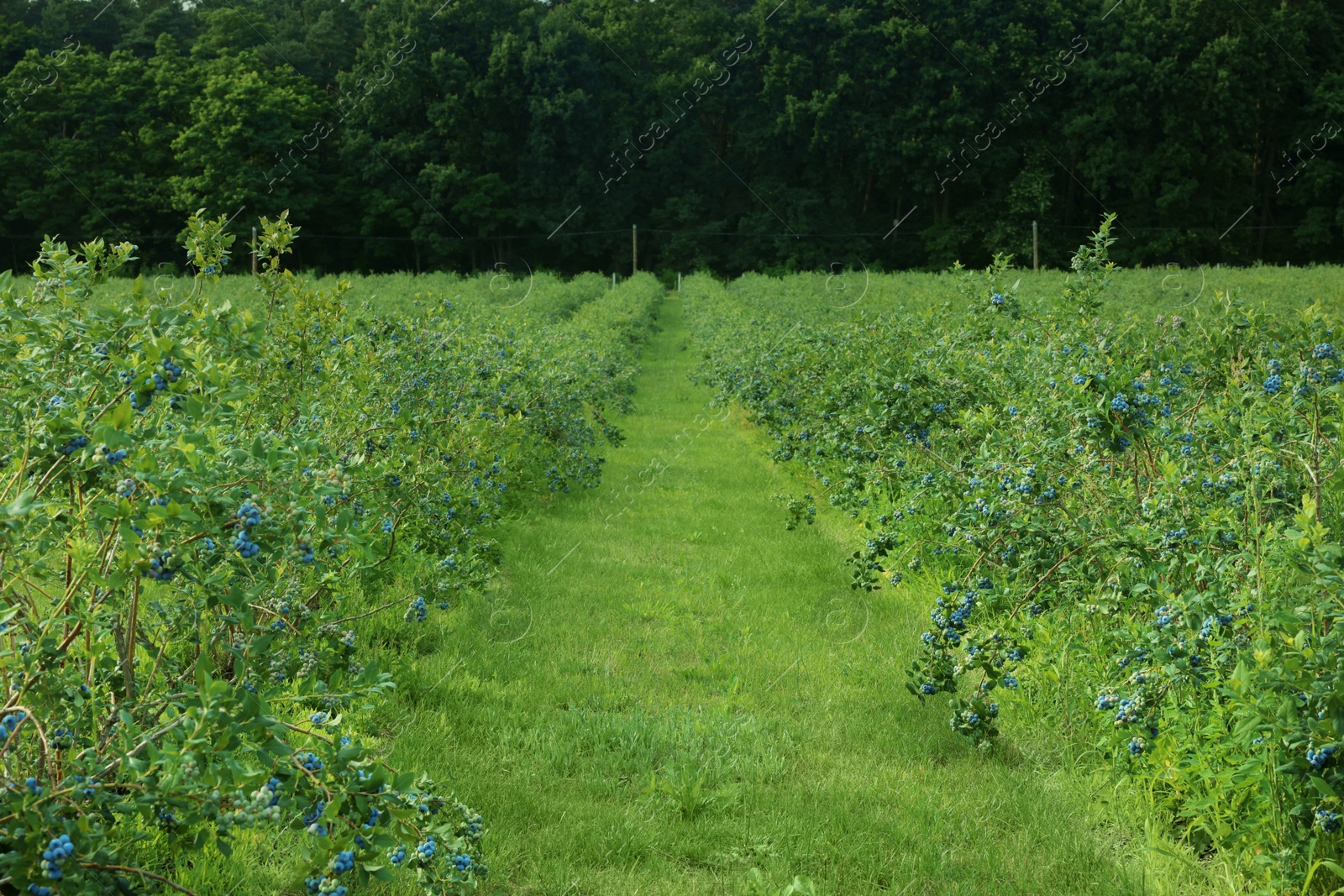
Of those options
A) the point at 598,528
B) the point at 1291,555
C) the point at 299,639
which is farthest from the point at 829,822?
the point at 598,528

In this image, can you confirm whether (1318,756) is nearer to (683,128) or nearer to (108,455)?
(108,455)

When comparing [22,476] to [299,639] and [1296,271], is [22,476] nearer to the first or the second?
[299,639]

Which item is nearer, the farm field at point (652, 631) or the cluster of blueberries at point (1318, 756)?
the farm field at point (652, 631)

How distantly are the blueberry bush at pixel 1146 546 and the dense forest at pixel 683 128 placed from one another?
34961 millimetres

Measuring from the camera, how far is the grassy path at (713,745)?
284cm

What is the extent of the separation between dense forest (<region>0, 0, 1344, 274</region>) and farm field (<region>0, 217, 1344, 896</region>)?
113 ft

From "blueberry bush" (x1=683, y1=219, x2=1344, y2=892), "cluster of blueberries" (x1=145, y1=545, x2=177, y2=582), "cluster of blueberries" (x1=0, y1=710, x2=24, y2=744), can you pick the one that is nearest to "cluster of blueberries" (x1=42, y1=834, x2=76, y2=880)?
"cluster of blueberries" (x1=0, y1=710, x2=24, y2=744)

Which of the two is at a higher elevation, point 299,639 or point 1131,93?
point 1131,93

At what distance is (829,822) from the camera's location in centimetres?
304

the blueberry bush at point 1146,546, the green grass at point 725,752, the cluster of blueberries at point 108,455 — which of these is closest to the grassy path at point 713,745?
the green grass at point 725,752

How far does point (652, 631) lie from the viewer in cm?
482

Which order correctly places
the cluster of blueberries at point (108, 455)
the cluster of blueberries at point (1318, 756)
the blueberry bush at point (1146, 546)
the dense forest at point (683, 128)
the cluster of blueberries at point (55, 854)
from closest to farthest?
the cluster of blueberries at point (55, 854)
the cluster of blueberries at point (108, 455)
the cluster of blueberries at point (1318, 756)
the blueberry bush at point (1146, 546)
the dense forest at point (683, 128)

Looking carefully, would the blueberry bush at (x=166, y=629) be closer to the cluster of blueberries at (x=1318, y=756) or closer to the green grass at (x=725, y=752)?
the green grass at (x=725, y=752)

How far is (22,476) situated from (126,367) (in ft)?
1.31
